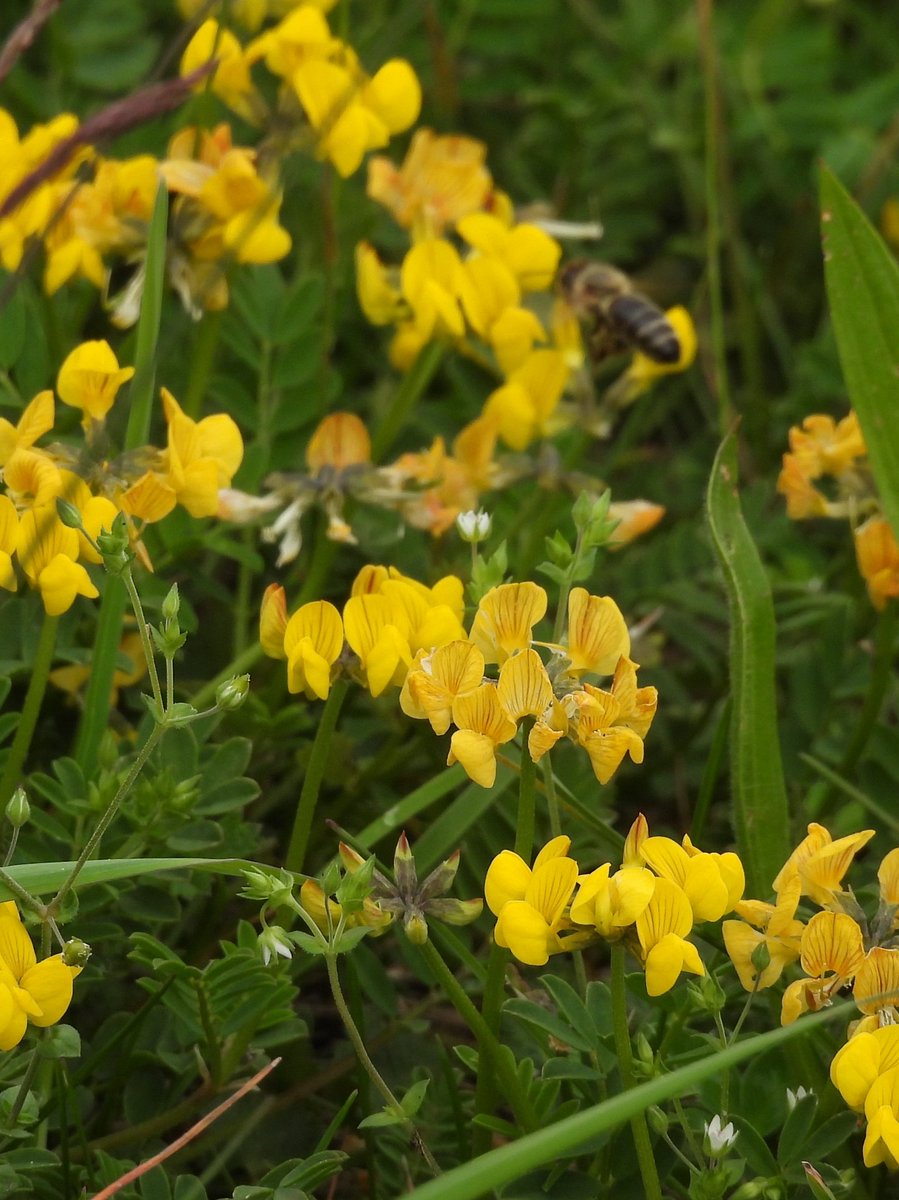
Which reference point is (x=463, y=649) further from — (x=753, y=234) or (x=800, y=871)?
(x=753, y=234)

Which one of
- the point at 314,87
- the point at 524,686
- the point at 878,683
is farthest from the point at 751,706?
the point at 314,87

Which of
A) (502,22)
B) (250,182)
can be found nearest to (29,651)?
(250,182)

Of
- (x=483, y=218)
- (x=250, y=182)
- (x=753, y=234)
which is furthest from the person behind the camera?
(x=753, y=234)

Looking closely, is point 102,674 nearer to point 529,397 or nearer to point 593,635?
point 593,635

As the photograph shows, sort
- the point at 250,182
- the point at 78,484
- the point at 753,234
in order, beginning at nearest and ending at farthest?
1. the point at 78,484
2. the point at 250,182
3. the point at 753,234

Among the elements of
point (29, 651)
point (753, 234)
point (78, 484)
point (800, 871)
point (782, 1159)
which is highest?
point (78, 484)
